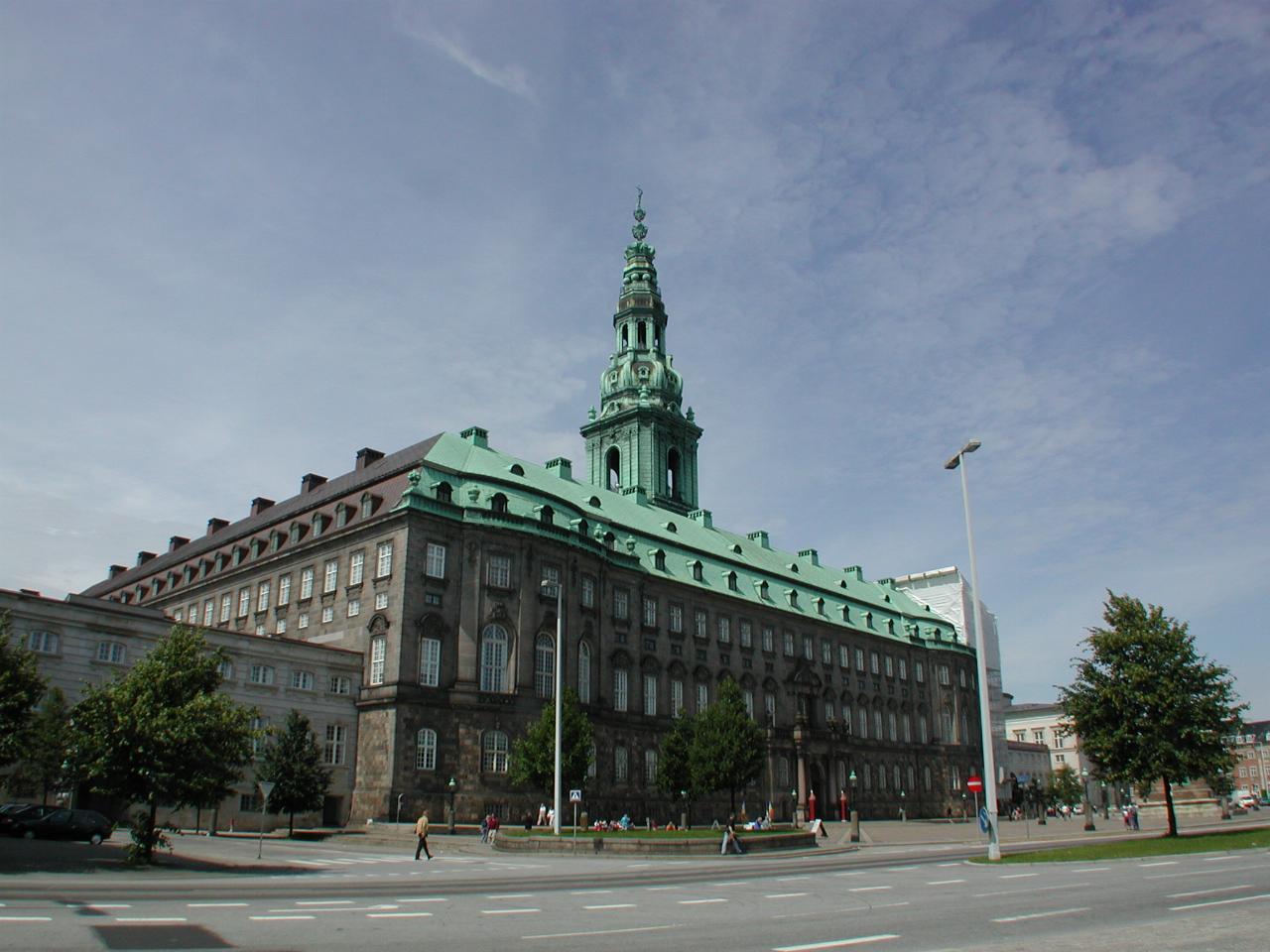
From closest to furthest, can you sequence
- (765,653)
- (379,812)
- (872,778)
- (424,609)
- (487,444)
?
(379,812) → (424,609) → (487,444) → (765,653) → (872,778)

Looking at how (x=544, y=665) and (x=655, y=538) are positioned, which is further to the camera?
(x=655, y=538)

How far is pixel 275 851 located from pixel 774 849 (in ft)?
70.6

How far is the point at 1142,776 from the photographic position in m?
48.0

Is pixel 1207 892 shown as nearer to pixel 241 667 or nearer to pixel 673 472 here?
pixel 241 667

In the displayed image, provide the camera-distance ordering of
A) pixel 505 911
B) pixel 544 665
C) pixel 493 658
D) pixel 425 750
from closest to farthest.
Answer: pixel 505 911
pixel 425 750
pixel 493 658
pixel 544 665

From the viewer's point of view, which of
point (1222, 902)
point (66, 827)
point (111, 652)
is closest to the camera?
point (1222, 902)

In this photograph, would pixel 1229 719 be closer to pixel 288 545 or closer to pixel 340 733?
pixel 340 733

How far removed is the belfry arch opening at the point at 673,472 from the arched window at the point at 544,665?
4191 cm

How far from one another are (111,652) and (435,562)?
58.1ft

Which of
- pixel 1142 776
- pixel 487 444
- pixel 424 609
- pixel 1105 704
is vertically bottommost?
pixel 1142 776

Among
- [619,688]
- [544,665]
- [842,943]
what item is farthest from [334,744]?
[842,943]

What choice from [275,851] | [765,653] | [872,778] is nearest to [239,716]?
[275,851]

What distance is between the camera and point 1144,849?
39.0 metres

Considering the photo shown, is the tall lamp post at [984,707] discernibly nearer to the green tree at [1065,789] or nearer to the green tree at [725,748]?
the green tree at [725,748]
